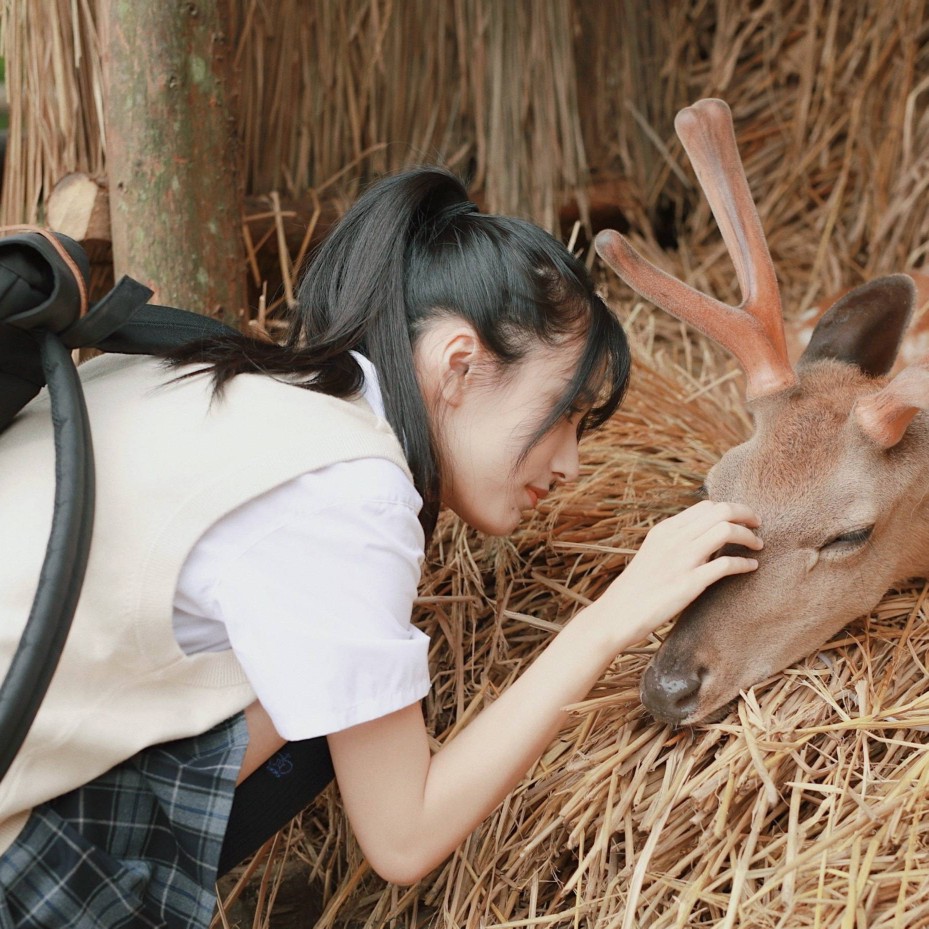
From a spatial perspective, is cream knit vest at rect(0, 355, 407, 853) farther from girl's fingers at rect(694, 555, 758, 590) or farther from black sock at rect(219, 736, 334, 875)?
girl's fingers at rect(694, 555, 758, 590)

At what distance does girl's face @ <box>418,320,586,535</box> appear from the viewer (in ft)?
6.89

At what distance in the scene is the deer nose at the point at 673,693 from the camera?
2.15m

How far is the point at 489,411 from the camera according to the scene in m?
2.12

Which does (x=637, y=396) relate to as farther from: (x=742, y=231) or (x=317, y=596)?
(x=317, y=596)

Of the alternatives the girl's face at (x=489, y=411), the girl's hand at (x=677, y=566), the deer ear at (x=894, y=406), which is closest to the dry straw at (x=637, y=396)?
the girl's hand at (x=677, y=566)

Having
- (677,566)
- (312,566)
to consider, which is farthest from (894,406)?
(312,566)

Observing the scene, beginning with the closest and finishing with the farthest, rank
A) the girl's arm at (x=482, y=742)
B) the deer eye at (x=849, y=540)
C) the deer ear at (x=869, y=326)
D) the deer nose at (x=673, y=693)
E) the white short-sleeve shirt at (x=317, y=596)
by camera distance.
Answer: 1. the white short-sleeve shirt at (x=317, y=596)
2. the girl's arm at (x=482, y=742)
3. the deer nose at (x=673, y=693)
4. the deer eye at (x=849, y=540)
5. the deer ear at (x=869, y=326)

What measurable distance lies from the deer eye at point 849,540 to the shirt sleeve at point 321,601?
3.07 ft

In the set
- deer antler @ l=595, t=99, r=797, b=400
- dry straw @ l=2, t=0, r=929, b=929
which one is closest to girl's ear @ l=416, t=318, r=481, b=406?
deer antler @ l=595, t=99, r=797, b=400

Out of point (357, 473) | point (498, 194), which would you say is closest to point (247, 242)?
point (498, 194)

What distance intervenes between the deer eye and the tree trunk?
165 cm

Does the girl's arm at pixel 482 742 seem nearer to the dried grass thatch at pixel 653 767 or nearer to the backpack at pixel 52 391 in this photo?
the dried grass thatch at pixel 653 767

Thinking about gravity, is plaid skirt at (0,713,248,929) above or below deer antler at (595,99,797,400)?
below

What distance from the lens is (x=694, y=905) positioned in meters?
2.03
